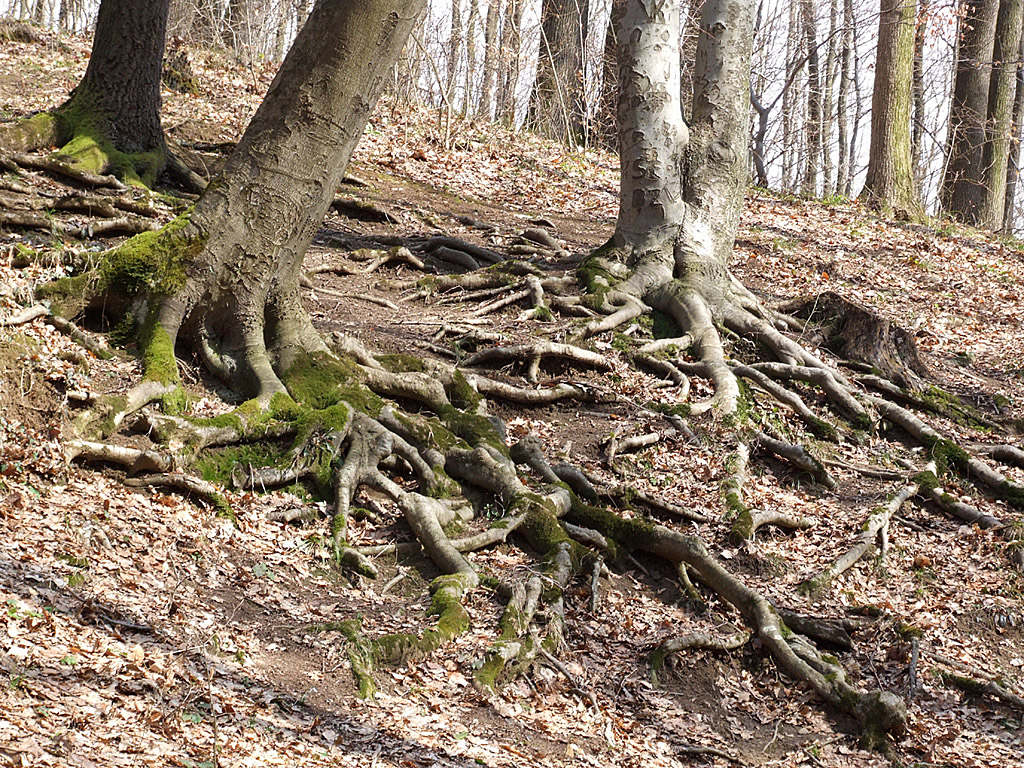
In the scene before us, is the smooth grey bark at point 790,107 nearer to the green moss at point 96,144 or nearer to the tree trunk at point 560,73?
the tree trunk at point 560,73

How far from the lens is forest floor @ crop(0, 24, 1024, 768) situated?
386cm

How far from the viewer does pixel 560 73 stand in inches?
783

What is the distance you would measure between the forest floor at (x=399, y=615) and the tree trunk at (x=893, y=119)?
29.9ft

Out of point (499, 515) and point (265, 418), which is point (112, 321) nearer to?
point (265, 418)

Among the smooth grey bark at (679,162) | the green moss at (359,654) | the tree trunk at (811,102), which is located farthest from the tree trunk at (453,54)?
the green moss at (359,654)

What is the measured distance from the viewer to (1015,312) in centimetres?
1320

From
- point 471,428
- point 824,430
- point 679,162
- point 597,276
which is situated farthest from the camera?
point 679,162

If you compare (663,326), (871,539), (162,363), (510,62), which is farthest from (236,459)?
Answer: (510,62)

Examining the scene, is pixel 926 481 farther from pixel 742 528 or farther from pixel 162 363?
pixel 162 363

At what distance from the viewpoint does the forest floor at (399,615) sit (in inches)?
152

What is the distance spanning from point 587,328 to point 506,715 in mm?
4966

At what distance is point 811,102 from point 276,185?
99.8 ft

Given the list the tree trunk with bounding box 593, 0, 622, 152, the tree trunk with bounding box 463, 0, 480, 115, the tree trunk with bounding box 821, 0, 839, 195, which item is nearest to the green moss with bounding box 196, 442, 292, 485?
the tree trunk with bounding box 463, 0, 480, 115

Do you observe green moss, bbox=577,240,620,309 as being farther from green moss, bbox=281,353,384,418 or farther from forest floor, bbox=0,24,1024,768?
green moss, bbox=281,353,384,418
